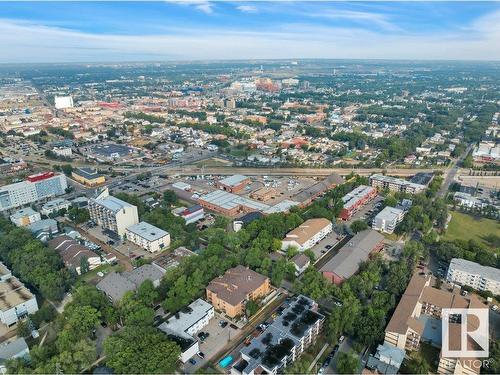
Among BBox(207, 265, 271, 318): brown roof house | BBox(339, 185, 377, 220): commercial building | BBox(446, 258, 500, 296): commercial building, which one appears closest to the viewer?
BBox(207, 265, 271, 318): brown roof house

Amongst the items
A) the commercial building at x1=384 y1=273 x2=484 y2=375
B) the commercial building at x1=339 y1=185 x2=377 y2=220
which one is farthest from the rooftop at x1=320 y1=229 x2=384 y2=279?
the commercial building at x1=339 y1=185 x2=377 y2=220

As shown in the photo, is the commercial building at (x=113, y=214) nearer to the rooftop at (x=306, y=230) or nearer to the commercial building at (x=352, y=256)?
the rooftop at (x=306, y=230)

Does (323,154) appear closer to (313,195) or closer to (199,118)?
(313,195)

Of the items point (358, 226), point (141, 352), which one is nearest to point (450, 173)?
point (358, 226)

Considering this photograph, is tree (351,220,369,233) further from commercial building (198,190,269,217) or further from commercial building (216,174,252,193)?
commercial building (216,174,252,193)

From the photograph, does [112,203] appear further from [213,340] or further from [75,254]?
[213,340]
